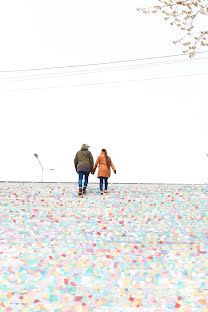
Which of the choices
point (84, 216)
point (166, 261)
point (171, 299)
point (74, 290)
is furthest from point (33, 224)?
point (171, 299)

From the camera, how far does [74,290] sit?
7090 millimetres

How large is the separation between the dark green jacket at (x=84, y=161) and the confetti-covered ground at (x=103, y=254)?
1.46 meters

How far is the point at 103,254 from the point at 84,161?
31.9 ft

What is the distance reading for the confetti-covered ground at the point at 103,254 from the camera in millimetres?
6680

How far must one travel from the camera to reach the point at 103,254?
966 cm

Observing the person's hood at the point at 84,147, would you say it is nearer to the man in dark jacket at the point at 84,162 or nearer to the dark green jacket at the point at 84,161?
the man in dark jacket at the point at 84,162

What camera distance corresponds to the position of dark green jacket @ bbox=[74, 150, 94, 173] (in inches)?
748

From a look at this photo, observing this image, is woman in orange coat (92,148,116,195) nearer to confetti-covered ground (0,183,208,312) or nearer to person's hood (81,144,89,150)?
person's hood (81,144,89,150)

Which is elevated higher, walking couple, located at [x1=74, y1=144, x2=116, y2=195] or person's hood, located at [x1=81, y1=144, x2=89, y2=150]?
person's hood, located at [x1=81, y1=144, x2=89, y2=150]

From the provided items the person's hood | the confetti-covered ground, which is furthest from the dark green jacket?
the confetti-covered ground

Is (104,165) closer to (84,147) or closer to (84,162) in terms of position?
(84,162)

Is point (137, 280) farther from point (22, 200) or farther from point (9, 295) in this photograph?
point (22, 200)

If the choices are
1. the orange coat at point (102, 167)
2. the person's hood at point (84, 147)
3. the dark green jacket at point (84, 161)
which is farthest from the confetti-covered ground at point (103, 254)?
the person's hood at point (84, 147)

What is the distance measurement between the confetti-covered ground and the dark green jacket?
4.79 feet
